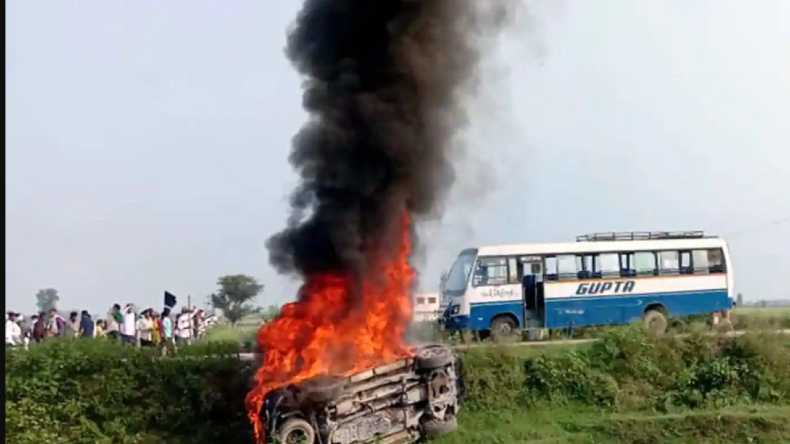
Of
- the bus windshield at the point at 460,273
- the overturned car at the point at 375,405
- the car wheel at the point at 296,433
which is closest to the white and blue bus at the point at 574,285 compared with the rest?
the bus windshield at the point at 460,273

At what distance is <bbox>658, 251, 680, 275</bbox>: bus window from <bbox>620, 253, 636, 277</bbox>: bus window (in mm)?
886

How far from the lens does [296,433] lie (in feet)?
43.8

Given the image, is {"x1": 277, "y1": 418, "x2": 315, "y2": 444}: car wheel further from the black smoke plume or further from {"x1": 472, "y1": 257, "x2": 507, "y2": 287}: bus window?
{"x1": 472, "y1": 257, "x2": 507, "y2": 287}: bus window

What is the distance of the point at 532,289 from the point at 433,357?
9480 millimetres

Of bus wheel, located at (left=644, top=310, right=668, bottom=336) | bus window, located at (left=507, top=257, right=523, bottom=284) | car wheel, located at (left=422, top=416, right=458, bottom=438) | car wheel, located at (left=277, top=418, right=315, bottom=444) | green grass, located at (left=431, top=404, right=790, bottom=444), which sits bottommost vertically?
green grass, located at (left=431, top=404, right=790, bottom=444)

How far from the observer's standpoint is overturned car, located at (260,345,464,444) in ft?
43.9

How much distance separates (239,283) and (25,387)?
30.3m

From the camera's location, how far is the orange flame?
14375mm

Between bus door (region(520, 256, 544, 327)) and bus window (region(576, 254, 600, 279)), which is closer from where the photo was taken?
bus door (region(520, 256, 544, 327))

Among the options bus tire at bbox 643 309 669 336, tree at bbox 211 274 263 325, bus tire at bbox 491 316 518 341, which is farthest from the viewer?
tree at bbox 211 274 263 325

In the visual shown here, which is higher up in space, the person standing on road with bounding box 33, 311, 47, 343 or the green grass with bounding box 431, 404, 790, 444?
the person standing on road with bounding box 33, 311, 47, 343

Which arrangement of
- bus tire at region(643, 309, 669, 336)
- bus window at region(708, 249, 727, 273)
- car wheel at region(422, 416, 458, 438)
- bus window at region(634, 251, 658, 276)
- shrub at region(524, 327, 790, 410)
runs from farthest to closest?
1. bus window at region(708, 249, 727, 273)
2. bus window at region(634, 251, 658, 276)
3. bus tire at region(643, 309, 669, 336)
4. shrub at region(524, 327, 790, 410)
5. car wheel at region(422, 416, 458, 438)

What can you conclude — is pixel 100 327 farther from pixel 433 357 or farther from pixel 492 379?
pixel 433 357

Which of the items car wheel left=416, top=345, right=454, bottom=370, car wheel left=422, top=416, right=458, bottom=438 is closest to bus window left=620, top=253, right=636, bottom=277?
car wheel left=416, top=345, right=454, bottom=370
